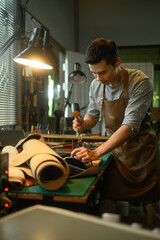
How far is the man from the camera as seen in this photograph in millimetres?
1715

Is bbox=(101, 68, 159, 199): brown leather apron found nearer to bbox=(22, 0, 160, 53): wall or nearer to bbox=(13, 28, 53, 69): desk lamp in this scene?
bbox=(13, 28, 53, 69): desk lamp

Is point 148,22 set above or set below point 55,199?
above

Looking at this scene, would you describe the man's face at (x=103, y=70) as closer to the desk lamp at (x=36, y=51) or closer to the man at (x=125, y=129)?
the man at (x=125, y=129)

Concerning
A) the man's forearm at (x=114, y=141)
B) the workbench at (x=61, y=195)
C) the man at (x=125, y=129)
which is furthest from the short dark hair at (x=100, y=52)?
the workbench at (x=61, y=195)

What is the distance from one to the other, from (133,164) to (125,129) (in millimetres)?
322

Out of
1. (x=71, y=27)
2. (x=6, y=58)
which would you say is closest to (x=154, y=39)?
(x=71, y=27)

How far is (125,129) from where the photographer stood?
69.1 inches

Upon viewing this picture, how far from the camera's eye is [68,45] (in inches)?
239

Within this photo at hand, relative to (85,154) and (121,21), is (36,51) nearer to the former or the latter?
(85,154)

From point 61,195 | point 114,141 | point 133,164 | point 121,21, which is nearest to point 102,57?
point 114,141

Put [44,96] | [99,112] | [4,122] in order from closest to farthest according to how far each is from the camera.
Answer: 1. [99,112]
2. [4,122]
3. [44,96]

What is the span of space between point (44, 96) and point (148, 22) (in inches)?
138

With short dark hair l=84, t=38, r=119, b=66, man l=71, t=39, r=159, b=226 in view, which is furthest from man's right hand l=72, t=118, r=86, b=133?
short dark hair l=84, t=38, r=119, b=66

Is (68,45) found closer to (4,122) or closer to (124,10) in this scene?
(124,10)
